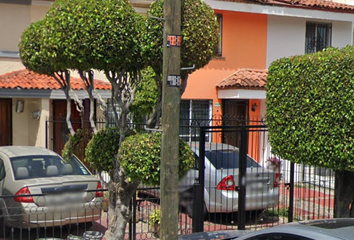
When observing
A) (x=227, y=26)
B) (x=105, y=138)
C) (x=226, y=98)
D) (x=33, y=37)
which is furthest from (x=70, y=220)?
(x=227, y=26)

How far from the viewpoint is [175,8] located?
4965 millimetres

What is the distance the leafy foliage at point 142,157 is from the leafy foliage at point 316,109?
2029 millimetres

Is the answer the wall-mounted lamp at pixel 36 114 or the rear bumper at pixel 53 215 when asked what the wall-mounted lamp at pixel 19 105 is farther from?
the rear bumper at pixel 53 215

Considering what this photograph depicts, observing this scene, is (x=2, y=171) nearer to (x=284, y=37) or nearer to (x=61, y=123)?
(x=61, y=123)

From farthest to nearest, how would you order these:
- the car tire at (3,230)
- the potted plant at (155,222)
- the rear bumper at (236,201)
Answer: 1. the rear bumper at (236,201)
2. the potted plant at (155,222)
3. the car tire at (3,230)

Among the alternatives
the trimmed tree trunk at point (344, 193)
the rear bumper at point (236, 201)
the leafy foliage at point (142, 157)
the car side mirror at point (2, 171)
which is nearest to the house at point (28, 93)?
the car side mirror at point (2, 171)

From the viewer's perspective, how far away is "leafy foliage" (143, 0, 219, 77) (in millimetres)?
5137

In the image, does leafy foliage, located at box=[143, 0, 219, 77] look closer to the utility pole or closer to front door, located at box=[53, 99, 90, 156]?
the utility pole

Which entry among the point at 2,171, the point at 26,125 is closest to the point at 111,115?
the point at 2,171

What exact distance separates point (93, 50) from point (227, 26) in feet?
34.3

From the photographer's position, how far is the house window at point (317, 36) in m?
16.3

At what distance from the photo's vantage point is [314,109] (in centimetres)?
591

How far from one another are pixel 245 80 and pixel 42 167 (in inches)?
309

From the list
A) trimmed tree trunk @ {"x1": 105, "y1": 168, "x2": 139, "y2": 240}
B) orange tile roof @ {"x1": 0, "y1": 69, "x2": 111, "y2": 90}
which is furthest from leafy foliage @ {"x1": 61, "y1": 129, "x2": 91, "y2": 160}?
orange tile roof @ {"x1": 0, "y1": 69, "x2": 111, "y2": 90}
